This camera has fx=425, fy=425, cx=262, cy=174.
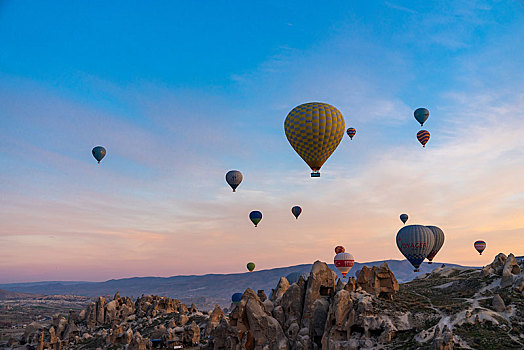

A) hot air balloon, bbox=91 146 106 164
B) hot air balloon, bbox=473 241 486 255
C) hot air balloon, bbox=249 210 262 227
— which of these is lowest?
hot air balloon, bbox=473 241 486 255

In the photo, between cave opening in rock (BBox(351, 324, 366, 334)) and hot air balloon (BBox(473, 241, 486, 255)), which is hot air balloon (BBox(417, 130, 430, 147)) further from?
cave opening in rock (BBox(351, 324, 366, 334))

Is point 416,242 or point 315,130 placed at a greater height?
point 315,130

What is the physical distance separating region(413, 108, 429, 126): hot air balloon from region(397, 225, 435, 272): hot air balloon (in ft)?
95.2

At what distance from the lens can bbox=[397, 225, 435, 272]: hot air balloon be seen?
292ft

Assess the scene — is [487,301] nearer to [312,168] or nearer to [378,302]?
[378,302]

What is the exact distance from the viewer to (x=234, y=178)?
10244cm

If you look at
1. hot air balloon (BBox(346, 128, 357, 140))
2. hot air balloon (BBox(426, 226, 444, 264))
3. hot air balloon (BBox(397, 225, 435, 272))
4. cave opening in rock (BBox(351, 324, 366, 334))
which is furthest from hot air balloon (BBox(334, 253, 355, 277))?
cave opening in rock (BBox(351, 324, 366, 334))

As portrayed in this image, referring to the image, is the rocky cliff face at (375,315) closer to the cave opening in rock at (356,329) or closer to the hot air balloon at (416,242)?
the cave opening in rock at (356,329)

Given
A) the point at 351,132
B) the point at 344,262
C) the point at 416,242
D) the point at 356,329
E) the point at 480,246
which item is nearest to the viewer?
the point at 356,329

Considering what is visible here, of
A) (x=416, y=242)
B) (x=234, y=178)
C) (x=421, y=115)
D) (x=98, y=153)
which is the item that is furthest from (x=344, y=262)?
(x=98, y=153)

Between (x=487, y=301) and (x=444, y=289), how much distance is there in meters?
23.4

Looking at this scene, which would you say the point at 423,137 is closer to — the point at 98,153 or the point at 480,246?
the point at 480,246

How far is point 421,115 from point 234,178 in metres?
48.6

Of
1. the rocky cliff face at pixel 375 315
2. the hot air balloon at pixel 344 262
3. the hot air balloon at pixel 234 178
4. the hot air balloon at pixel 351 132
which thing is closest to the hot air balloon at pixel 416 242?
the rocky cliff face at pixel 375 315
